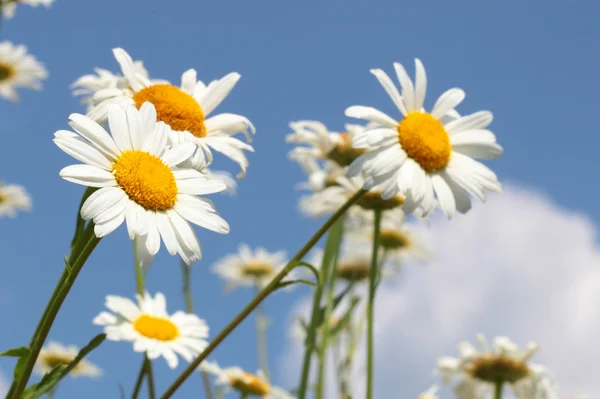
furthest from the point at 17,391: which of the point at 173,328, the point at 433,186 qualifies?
the point at 173,328

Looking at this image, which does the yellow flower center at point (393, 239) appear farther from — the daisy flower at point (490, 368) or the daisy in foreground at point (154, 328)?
the daisy in foreground at point (154, 328)

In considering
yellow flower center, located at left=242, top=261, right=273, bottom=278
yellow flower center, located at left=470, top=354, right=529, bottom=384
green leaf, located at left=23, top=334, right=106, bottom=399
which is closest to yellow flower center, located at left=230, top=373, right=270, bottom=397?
yellow flower center, located at left=470, top=354, right=529, bottom=384

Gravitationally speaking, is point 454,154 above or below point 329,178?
below

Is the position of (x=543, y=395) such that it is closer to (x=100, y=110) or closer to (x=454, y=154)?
(x=454, y=154)

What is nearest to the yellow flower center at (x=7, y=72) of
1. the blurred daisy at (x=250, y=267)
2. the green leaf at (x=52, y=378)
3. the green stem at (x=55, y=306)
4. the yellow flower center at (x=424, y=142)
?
the blurred daisy at (x=250, y=267)

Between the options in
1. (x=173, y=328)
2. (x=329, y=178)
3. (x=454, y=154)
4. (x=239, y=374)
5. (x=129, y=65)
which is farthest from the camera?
(x=239, y=374)

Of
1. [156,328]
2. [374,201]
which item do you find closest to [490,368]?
[374,201]

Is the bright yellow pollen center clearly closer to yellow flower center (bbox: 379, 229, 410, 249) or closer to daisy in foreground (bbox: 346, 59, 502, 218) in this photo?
daisy in foreground (bbox: 346, 59, 502, 218)

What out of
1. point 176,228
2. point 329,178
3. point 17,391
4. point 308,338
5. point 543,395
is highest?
point 329,178
